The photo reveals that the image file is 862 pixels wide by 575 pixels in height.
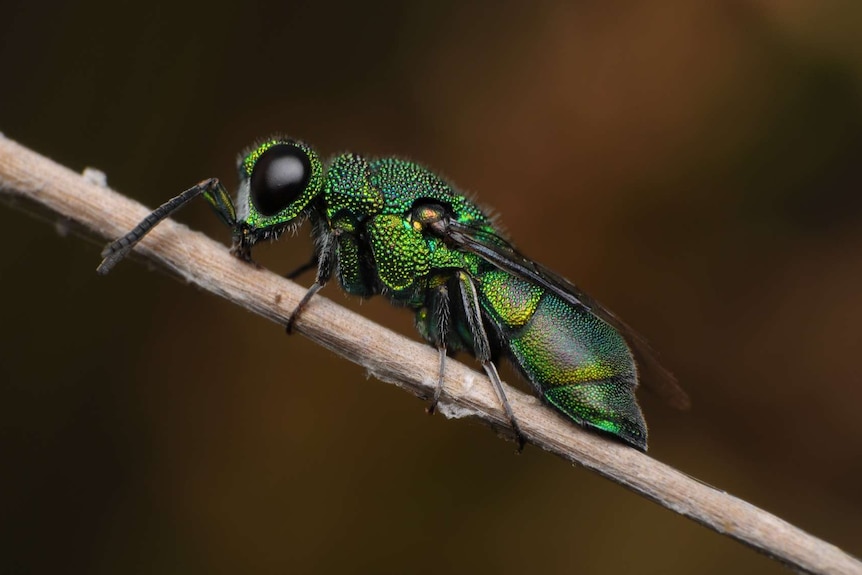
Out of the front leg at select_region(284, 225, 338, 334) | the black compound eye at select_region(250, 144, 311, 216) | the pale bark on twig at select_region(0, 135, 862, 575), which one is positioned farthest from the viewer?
the black compound eye at select_region(250, 144, 311, 216)

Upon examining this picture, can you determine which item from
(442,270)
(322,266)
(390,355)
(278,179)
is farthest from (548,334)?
(278,179)

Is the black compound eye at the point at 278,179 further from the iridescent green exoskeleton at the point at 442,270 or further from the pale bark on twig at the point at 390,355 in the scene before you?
the pale bark on twig at the point at 390,355

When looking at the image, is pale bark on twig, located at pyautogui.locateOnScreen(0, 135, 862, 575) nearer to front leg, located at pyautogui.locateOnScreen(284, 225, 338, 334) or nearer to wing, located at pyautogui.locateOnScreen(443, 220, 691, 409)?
front leg, located at pyautogui.locateOnScreen(284, 225, 338, 334)

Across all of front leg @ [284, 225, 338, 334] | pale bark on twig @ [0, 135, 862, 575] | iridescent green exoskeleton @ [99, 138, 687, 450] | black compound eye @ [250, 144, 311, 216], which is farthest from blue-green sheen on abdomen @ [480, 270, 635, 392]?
black compound eye @ [250, 144, 311, 216]

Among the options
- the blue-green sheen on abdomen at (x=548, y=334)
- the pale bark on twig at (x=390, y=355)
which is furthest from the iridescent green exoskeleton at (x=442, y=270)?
the pale bark on twig at (x=390, y=355)

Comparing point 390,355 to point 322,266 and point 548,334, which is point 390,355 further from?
point 548,334

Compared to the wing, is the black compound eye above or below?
below

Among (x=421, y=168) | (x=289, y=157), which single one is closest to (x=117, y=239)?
(x=289, y=157)
